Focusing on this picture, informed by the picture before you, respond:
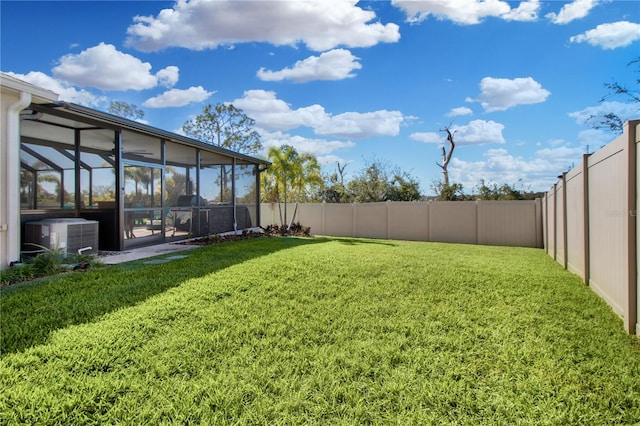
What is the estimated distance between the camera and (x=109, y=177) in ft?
28.4

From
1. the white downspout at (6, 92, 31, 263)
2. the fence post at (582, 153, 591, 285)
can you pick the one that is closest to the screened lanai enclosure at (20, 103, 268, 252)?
the white downspout at (6, 92, 31, 263)

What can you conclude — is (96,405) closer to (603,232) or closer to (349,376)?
(349,376)

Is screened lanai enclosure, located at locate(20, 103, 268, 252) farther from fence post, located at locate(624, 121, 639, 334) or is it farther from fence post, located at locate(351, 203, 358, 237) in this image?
fence post, located at locate(624, 121, 639, 334)

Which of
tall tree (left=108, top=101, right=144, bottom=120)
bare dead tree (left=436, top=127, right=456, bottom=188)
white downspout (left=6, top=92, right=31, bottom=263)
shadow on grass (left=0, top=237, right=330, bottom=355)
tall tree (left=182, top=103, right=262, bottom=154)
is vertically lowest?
shadow on grass (left=0, top=237, right=330, bottom=355)

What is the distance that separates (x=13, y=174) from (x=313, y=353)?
6010mm

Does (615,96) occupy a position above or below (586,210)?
above

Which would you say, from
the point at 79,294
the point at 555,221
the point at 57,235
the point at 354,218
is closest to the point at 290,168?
the point at 354,218

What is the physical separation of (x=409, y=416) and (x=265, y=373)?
104 centimetres

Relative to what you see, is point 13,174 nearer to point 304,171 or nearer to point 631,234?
point 631,234

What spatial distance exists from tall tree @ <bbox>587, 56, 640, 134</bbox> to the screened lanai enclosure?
13062 mm

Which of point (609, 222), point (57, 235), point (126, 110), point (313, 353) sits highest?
point (126, 110)

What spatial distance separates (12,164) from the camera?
19.7 ft

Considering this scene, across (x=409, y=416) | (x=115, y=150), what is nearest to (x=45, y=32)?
(x=115, y=150)

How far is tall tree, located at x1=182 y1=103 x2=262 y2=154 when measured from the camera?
2827cm
